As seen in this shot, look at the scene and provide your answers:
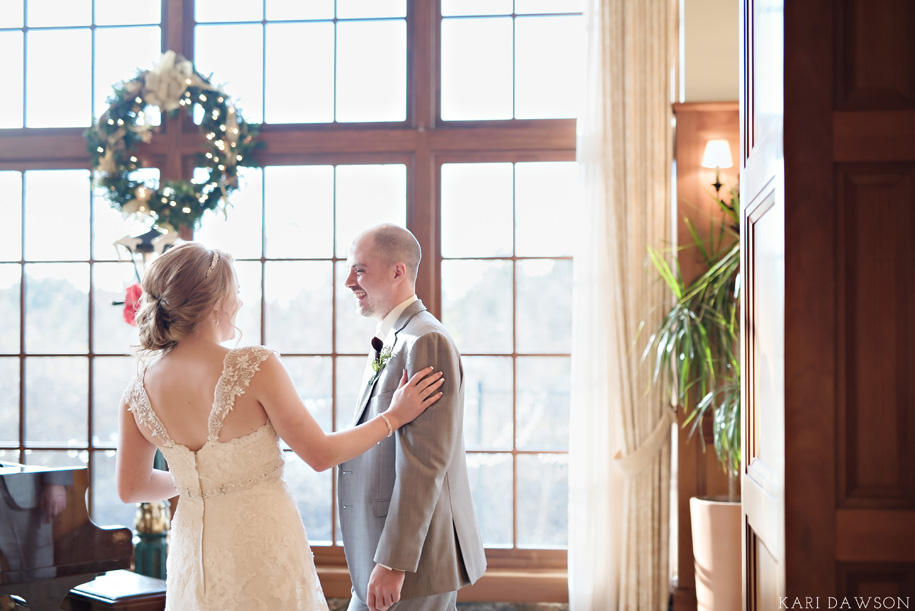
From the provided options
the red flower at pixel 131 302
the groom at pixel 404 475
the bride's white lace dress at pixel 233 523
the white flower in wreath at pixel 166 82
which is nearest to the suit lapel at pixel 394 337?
the groom at pixel 404 475

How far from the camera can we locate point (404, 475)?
227cm

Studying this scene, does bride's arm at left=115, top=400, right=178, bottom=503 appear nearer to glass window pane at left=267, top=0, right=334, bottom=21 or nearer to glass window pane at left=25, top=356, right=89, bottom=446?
glass window pane at left=25, top=356, right=89, bottom=446

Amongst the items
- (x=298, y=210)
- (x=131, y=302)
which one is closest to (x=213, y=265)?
(x=131, y=302)

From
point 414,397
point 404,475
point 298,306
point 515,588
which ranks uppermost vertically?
point 298,306

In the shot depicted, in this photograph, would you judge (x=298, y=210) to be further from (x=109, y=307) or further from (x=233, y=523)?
(x=233, y=523)

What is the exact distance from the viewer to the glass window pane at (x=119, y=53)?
4750mm

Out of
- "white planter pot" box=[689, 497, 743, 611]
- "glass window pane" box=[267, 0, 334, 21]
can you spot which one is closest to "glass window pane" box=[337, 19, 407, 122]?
"glass window pane" box=[267, 0, 334, 21]

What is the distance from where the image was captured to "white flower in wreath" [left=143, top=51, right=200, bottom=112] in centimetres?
443

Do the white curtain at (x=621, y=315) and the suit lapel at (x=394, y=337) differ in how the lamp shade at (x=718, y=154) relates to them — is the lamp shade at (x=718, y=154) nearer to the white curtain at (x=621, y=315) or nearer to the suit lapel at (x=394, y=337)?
the white curtain at (x=621, y=315)

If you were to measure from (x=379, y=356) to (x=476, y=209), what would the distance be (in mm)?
2180

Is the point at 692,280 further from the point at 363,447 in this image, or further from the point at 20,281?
the point at 20,281

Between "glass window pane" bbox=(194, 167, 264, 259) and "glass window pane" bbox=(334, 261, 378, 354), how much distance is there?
1.62ft

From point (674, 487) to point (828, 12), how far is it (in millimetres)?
2885

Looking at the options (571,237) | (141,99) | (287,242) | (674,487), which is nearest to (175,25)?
(141,99)
